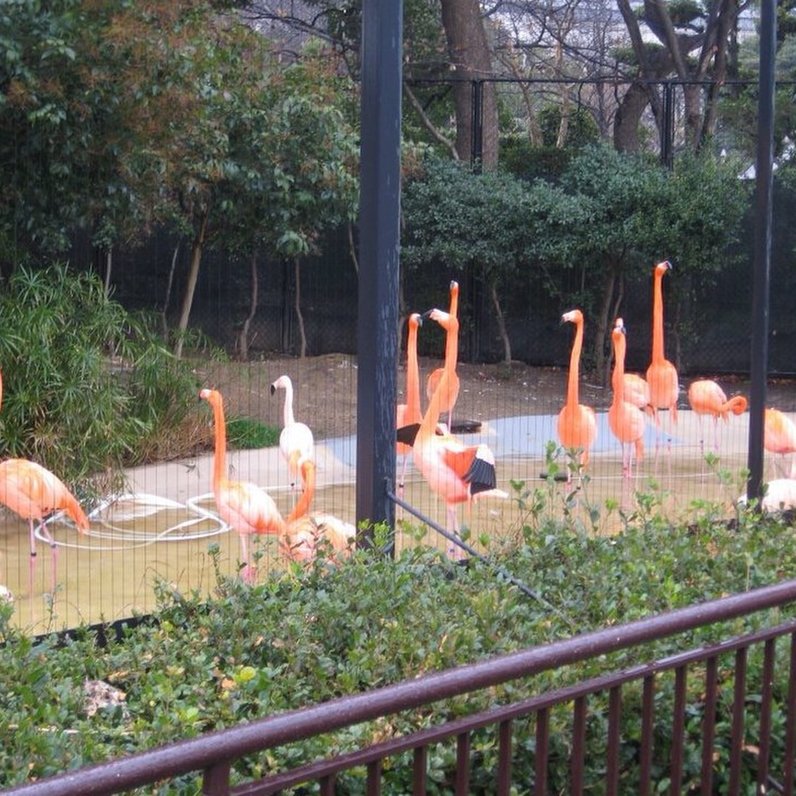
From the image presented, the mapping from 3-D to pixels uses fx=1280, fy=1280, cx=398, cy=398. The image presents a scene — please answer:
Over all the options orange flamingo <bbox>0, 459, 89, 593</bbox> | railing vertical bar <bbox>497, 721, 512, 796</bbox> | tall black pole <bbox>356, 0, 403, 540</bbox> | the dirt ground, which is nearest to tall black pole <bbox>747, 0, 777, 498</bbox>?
tall black pole <bbox>356, 0, 403, 540</bbox>

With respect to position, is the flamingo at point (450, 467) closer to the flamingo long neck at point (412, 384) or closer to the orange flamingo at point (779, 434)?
the flamingo long neck at point (412, 384)

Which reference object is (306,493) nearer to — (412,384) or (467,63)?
(412,384)

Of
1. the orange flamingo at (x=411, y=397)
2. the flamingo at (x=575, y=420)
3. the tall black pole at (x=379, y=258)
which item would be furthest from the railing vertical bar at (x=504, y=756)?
the flamingo at (x=575, y=420)

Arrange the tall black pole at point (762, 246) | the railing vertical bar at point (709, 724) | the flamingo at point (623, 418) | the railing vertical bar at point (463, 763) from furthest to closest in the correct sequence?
the flamingo at point (623, 418) < the tall black pole at point (762, 246) < the railing vertical bar at point (709, 724) < the railing vertical bar at point (463, 763)

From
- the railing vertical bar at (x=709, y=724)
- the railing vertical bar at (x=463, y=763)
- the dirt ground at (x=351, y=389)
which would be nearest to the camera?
the railing vertical bar at (x=463, y=763)

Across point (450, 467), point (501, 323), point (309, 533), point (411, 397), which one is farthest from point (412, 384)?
point (501, 323)

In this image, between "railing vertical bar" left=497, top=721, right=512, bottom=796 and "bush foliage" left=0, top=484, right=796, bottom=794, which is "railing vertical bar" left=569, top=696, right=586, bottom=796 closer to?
"railing vertical bar" left=497, top=721, right=512, bottom=796

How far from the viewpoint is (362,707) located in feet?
5.30

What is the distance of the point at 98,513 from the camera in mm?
7027

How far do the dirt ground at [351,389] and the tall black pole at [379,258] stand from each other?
17.3 ft

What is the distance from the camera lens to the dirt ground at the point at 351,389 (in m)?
10.1

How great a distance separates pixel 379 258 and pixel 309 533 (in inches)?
37.6

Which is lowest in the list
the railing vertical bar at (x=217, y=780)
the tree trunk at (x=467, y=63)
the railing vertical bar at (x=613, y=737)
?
the railing vertical bar at (x=613, y=737)

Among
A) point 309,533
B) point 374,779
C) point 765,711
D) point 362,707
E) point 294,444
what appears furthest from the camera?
point 294,444
